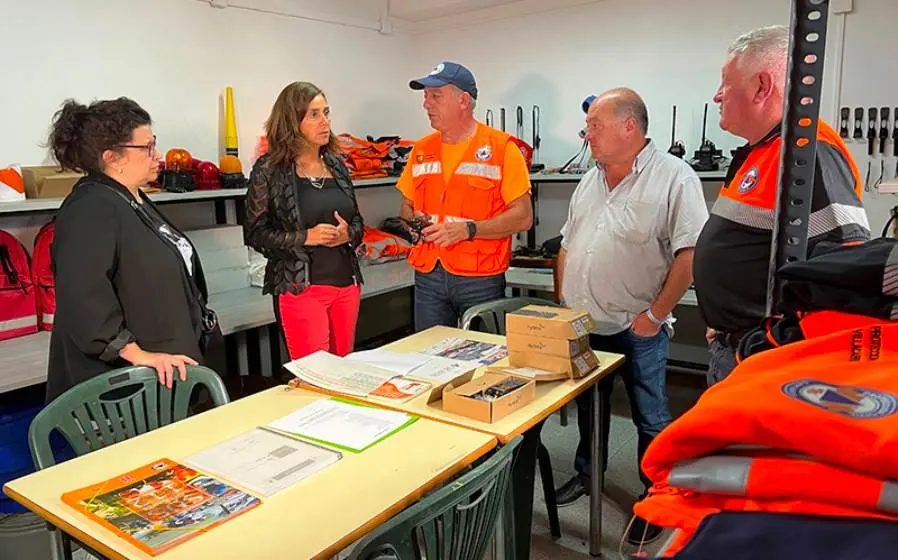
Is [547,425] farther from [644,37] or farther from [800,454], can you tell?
[800,454]

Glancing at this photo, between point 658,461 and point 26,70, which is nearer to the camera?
point 658,461

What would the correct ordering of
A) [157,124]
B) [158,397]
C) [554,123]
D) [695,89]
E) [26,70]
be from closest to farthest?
[158,397], [26,70], [157,124], [695,89], [554,123]

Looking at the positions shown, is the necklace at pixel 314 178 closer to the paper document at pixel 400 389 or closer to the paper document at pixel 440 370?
the paper document at pixel 440 370

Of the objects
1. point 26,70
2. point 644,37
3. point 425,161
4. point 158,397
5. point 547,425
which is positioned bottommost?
point 547,425

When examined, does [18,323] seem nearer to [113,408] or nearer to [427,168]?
[113,408]

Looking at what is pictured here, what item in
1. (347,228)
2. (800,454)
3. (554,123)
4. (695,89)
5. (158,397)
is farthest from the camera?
(554,123)

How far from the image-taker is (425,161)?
9.79 feet

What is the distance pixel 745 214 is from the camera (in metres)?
1.53

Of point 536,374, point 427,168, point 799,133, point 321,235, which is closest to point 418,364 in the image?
point 536,374

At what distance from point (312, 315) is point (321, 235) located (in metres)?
0.34

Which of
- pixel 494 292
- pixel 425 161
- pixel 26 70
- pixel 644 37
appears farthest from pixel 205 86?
pixel 644 37

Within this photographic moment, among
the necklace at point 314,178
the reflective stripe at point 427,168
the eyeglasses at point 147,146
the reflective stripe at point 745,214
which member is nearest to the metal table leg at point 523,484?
the reflective stripe at point 745,214

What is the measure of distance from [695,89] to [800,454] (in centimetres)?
399

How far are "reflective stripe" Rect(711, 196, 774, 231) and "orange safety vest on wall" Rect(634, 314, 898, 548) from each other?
3.13ft
